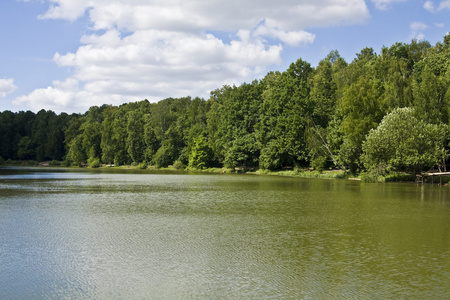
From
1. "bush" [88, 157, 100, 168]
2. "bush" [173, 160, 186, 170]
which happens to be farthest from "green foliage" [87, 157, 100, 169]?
"bush" [173, 160, 186, 170]

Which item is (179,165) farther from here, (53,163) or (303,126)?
(53,163)

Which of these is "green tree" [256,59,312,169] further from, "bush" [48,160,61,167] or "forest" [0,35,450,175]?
"bush" [48,160,61,167]

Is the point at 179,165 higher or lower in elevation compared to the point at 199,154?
lower

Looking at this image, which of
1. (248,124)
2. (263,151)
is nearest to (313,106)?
(263,151)

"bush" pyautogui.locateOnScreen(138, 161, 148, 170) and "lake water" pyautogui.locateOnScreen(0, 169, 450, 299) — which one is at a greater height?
"bush" pyautogui.locateOnScreen(138, 161, 148, 170)

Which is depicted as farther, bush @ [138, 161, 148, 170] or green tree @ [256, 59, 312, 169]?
bush @ [138, 161, 148, 170]

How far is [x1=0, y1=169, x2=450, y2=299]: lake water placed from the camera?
10.4m

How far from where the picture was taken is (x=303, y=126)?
67750mm

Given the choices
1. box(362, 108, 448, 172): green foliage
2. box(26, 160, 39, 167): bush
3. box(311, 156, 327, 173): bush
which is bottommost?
box(26, 160, 39, 167): bush

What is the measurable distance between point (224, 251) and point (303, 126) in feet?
183

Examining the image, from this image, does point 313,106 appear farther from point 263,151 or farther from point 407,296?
point 407,296

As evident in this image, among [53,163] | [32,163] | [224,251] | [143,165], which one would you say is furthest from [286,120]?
[32,163]

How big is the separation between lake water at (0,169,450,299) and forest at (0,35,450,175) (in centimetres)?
2215

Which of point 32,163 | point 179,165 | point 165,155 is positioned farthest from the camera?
point 32,163
